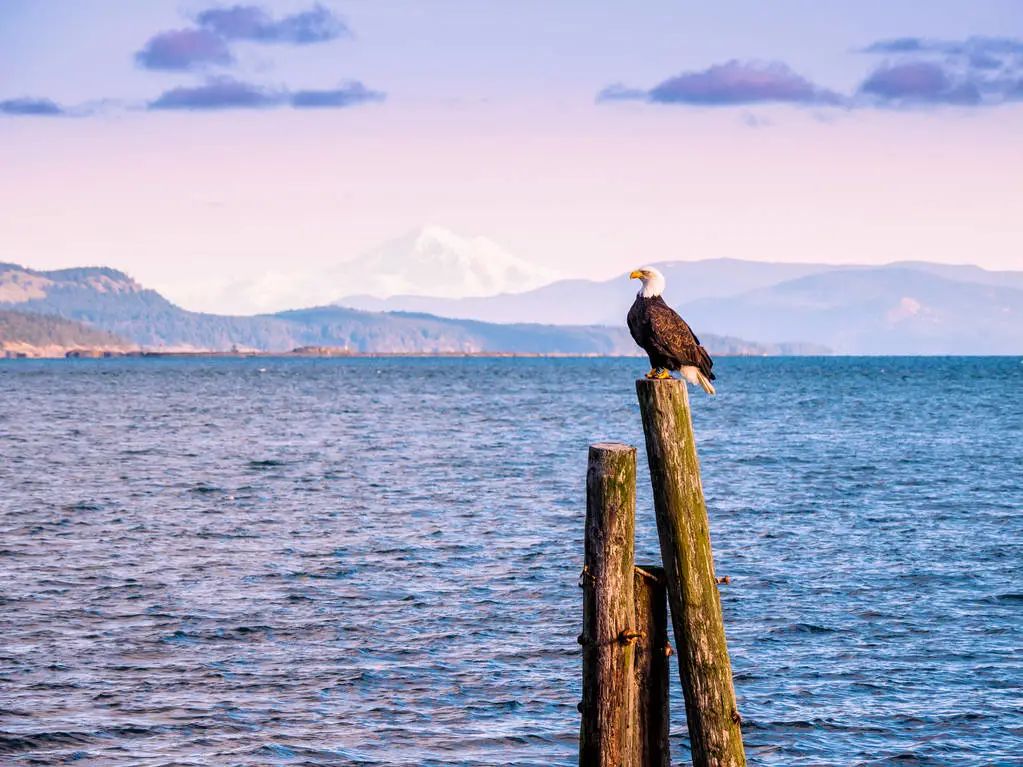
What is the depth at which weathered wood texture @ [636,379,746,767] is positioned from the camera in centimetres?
1065

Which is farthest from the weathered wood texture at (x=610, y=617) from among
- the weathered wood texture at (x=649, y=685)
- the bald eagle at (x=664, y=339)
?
the bald eagle at (x=664, y=339)

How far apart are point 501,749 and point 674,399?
6.88 metres

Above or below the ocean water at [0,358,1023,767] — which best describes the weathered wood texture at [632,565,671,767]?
above

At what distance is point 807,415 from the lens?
90.4m

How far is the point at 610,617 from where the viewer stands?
1072cm

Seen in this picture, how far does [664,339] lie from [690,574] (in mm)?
4325

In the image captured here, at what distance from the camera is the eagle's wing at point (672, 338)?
1456 cm

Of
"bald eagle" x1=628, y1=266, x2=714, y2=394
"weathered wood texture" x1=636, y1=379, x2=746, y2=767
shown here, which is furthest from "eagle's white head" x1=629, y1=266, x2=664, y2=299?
"weathered wood texture" x1=636, y1=379, x2=746, y2=767

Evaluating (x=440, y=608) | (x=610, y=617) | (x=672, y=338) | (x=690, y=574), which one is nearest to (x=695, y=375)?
(x=672, y=338)

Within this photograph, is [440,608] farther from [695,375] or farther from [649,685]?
[649,685]

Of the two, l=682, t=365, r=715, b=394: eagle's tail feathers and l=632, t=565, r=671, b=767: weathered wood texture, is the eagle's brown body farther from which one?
l=632, t=565, r=671, b=767: weathered wood texture

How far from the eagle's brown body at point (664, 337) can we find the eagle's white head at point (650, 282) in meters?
0.25

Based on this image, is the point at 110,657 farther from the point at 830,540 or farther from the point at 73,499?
the point at 73,499

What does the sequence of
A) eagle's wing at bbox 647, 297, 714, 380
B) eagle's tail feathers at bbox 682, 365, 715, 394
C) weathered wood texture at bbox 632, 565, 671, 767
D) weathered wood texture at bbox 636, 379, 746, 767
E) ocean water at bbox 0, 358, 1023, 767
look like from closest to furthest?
weathered wood texture at bbox 636, 379, 746, 767 < weathered wood texture at bbox 632, 565, 671, 767 < eagle's wing at bbox 647, 297, 714, 380 < eagle's tail feathers at bbox 682, 365, 715, 394 < ocean water at bbox 0, 358, 1023, 767
